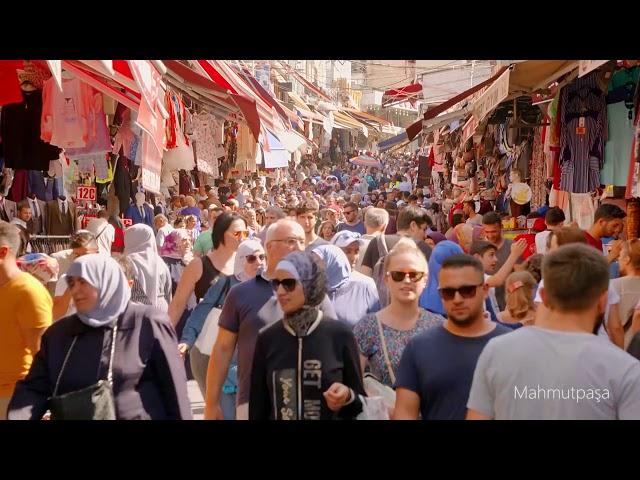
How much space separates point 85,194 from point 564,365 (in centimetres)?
942

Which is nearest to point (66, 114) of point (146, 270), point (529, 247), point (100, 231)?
point (100, 231)

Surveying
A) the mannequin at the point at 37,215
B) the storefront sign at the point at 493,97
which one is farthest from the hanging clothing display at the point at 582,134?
the mannequin at the point at 37,215

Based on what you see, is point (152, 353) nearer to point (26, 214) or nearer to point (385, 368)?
point (385, 368)

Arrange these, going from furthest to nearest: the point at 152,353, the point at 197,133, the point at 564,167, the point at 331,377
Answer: the point at 197,133 → the point at 564,167 → the point at 152,353 → the point at 331,377

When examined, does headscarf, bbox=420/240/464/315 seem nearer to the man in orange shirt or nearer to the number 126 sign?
the man in orange shirt

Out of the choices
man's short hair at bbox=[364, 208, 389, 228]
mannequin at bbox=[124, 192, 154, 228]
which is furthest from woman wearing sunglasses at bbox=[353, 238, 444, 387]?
mannequin at bbox=[124, 192, 154, 228]

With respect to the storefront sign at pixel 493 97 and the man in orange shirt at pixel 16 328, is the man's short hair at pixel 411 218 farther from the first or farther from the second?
the man in orange shirt at pixel 16 328

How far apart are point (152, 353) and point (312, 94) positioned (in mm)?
41773

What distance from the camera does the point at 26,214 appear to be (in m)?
10.7

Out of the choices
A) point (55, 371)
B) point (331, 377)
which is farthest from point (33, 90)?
point (331, 377)

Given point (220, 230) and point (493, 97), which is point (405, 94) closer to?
point (493, 97)

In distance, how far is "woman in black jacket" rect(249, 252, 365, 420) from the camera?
167 inches

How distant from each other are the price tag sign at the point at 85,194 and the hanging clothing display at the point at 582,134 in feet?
18.4

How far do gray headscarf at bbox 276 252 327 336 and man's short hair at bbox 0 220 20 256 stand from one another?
6.31ft
